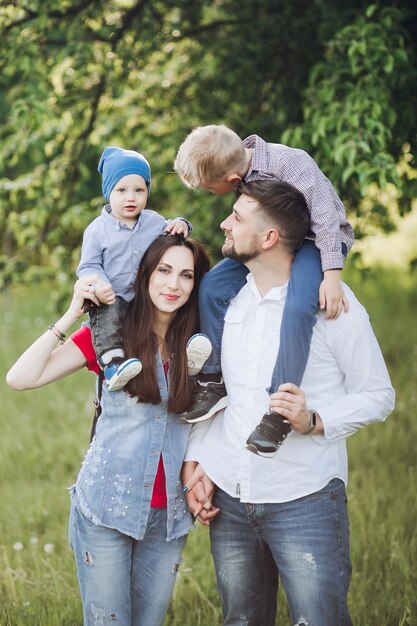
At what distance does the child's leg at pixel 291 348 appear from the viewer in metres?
2.40

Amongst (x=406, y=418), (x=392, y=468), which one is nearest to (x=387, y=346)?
(x=406, y=418)

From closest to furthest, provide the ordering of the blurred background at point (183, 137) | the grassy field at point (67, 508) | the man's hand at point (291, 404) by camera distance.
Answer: the man's hand at point (291, 404) < the grassy field at point (67, 508) < the blurred background at point (183, 137)

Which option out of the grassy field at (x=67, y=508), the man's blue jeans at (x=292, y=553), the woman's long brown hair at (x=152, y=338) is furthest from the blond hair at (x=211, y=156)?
the grassy field at (x=67, y=508)

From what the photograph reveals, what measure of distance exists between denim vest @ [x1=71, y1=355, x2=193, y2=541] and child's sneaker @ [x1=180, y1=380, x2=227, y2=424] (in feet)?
0.27

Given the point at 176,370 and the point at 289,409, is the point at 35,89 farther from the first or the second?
the point at 289,409

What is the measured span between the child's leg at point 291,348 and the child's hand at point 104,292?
22.8 inches

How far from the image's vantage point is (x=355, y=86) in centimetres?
392

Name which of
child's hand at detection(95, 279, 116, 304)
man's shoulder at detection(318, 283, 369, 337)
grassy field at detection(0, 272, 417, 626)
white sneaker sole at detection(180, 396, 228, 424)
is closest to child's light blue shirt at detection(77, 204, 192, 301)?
child's hand at detection(95, 279, 116, 304)

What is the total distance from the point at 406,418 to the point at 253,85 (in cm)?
265

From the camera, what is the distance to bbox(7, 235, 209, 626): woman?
2.56 metres

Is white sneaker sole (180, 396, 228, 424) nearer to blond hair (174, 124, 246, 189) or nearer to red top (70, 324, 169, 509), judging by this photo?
red top (70, 324, 169, 509)

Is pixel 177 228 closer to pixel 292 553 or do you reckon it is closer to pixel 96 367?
pixel 96 367

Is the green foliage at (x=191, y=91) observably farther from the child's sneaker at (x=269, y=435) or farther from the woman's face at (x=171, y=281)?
the child's sneaker at (x=269, y=435)

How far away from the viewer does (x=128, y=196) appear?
2.66 meters
